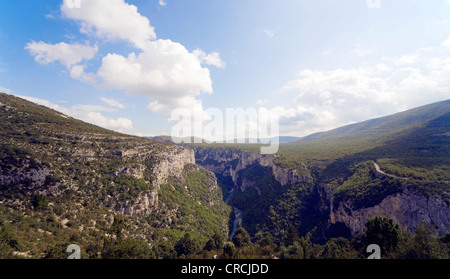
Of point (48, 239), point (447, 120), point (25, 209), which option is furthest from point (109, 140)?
point (447, 120)

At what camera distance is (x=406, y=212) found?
4238cm

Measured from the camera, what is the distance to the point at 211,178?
121438 millimetres

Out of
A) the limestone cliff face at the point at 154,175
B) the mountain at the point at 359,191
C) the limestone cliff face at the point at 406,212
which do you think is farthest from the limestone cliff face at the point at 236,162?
the limestone cliff face at the point at 154,175

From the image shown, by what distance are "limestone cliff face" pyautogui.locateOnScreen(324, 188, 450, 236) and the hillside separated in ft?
159

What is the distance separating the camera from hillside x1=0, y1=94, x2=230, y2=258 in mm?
29438

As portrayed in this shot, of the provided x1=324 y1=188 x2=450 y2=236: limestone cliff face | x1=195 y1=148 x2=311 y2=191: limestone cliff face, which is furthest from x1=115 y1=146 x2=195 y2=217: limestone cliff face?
x1=324 y1=188 x2=450 y2=236: limestone cliff face

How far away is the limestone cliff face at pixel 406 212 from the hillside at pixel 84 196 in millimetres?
48490

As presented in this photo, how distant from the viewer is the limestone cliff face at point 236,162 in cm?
9825

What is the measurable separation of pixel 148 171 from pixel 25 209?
35.9 meters

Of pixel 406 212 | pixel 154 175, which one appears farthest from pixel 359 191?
pixel 154 175

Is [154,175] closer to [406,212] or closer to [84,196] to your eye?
[84,196]

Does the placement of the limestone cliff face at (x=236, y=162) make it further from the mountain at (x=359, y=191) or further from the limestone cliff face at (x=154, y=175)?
the limestone cliff face at (x=154, y=175)

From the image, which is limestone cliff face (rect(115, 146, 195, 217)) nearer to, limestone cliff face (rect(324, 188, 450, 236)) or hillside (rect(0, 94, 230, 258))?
hillside (rect(0, 94, 230, 258))
